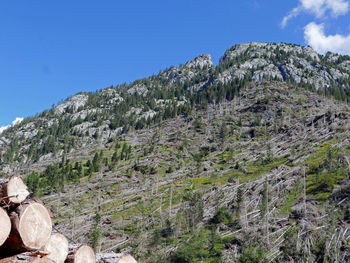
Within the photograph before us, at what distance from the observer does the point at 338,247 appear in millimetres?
30375

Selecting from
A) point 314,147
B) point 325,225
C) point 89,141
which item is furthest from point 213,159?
point 89,141

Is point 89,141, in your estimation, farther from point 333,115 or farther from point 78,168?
point 333,115

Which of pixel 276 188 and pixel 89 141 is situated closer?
pixel 276 188

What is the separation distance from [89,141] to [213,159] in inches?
4374

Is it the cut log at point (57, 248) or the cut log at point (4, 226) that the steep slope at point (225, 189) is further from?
the cut log at point (4, 226)

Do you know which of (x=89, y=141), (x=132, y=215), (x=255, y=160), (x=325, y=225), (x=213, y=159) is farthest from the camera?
(x=89, y=141)

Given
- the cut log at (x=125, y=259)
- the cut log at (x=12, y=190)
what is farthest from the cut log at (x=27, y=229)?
the cut log at (x=125, y=259)

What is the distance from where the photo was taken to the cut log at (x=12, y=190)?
6.55 meters

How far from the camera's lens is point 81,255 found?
762cm

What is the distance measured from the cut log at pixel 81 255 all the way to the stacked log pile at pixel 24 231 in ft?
0.24

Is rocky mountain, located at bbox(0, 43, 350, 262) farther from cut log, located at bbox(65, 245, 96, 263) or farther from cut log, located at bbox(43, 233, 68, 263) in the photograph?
cut log, located at bbox(65, 245, 96, 263)

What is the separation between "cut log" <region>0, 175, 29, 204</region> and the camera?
21.5 ft

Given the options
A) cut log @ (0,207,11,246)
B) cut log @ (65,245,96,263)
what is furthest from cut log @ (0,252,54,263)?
cut log @ (65,245,96,263)

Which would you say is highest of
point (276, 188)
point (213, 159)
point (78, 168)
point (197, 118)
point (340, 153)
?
point (197, 118)
